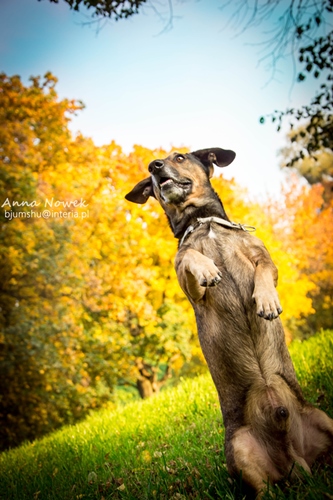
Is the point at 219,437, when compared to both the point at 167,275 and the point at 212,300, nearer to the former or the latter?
the point at 212,300

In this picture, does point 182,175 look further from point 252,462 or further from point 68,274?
point 68,274

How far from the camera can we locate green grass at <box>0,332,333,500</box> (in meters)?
2.90

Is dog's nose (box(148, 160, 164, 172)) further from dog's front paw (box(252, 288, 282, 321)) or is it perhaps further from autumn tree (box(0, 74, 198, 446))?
autumn tree (box(0, 74, 198, 446))

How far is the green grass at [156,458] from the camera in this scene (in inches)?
114

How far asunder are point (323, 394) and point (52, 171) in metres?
11.2

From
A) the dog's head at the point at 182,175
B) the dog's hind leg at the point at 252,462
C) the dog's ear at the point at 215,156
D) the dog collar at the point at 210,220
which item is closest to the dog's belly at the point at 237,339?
the dog's hind leg at the point at 252,462

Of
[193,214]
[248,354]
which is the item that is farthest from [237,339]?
[193,214]

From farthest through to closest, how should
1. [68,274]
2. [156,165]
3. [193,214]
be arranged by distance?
[68,274], [156,165], [193,214]

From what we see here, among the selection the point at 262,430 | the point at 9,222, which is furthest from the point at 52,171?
the point at 262,430

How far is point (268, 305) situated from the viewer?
261cm

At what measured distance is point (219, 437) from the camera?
4.18 metres

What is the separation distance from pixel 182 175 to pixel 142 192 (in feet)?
2.13

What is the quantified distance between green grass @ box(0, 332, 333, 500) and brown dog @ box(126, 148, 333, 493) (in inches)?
7.7

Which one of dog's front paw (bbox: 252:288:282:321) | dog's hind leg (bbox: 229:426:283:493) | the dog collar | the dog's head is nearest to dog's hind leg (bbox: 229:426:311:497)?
dog's hind leg (bbox: 229:426:283:493)
